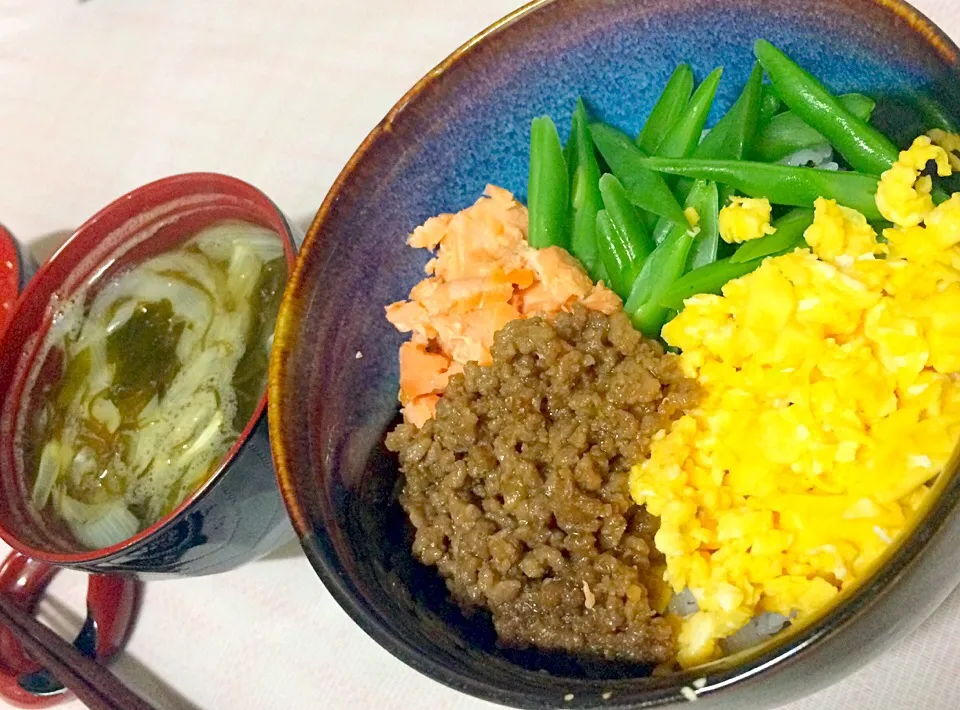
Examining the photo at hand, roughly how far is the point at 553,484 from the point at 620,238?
45 centimetres

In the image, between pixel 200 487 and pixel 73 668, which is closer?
pixel 200 487

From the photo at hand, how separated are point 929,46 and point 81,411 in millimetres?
1602

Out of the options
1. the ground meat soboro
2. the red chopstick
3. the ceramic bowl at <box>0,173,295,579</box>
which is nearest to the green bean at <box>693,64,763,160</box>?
the ground meat soboro

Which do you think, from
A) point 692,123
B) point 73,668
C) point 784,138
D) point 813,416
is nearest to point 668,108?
point 692,123

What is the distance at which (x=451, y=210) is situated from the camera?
1.56 metres

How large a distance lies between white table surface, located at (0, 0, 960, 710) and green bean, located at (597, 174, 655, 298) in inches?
25.9

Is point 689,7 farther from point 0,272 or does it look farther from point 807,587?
point 0,272

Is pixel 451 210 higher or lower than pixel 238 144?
lower

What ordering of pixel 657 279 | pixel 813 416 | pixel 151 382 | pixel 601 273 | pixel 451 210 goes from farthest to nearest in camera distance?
pixel 151 382, pixel 451 210, pixel 601 273, pixel 657 279, pixel 813 416

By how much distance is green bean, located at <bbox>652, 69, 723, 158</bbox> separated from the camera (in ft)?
4.54

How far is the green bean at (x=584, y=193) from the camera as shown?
1.45 meters

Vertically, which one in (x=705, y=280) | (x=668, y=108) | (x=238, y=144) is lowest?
(x=705, y=280)

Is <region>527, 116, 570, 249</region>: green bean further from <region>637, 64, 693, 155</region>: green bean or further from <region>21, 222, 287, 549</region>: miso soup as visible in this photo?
<region>21, 222, 287, 549</region>: miso soup

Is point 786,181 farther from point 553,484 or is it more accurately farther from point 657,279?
point 553,484
